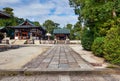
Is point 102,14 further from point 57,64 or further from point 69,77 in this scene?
point 69,77

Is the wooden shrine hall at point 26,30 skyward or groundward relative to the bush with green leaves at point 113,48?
skyward

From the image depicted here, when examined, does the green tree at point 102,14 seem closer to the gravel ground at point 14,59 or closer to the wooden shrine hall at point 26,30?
the gravel ground at point 14,59

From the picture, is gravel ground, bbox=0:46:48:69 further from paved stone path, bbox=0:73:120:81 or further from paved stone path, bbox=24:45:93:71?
paved stone path, bbox=0:73:120:81

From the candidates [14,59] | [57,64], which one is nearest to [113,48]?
[57,64]

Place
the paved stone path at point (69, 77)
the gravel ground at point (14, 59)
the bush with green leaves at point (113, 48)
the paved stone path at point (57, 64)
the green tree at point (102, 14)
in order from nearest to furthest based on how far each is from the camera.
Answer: the paved stone path at point (69, 77) < the paved stone path at point (57, 64) < the gravel ground at point (14, 59) < the bush with green leaves at point (113, 48) < the green tree at point (102, 14)

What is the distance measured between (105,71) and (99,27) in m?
7.76

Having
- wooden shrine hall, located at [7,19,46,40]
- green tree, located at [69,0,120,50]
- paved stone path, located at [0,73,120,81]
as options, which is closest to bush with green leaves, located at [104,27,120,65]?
paved stone path, located at [0,73,120,81]

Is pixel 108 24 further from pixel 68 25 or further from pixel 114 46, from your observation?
pixel 68 25

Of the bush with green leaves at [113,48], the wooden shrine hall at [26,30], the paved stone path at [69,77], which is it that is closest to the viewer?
the paved stone path at [69,77]

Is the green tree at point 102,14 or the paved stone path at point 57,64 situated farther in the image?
the green tree at point 102,14

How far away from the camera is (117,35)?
9.73m

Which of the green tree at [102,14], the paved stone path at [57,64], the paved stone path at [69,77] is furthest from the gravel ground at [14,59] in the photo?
the green tree at [102,14]

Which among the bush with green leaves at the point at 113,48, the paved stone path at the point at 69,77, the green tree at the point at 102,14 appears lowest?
the paved stone path at the point at 69,77

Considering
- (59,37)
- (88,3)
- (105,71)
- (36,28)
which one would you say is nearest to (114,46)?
(105,71)
